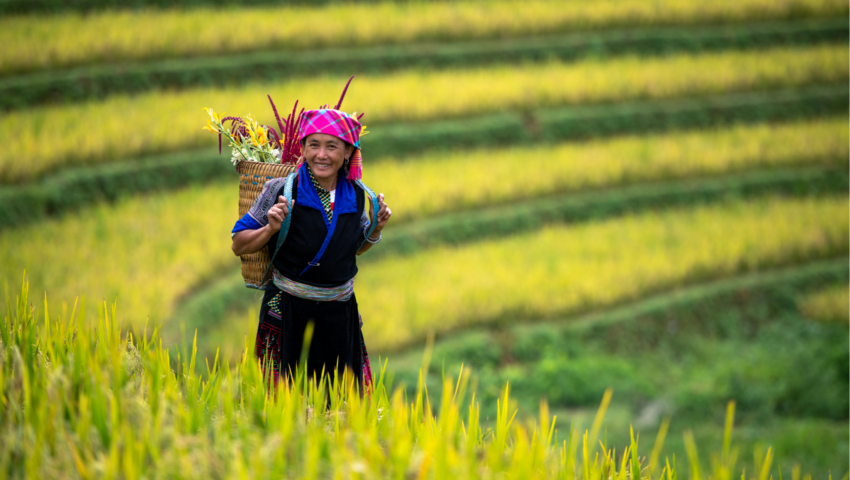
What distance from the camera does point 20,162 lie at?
17.9ft

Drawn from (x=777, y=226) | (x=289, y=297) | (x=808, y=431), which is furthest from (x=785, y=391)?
(x=289, y=297)

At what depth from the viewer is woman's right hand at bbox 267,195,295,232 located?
199cm

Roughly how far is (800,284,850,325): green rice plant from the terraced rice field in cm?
4

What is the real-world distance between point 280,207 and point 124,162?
4850 mm

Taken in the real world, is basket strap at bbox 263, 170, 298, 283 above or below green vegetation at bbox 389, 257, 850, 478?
above

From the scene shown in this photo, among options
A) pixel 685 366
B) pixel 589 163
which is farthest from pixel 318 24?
pixel 685 366

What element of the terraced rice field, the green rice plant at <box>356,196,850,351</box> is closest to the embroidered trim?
the terraced rice field

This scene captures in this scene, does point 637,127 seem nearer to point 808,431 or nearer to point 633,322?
point 633,322

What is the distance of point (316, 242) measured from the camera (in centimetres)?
210

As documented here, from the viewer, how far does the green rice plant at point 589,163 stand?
695 cm

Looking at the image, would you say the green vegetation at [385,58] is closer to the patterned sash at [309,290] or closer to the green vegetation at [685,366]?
the green vegetation at [685,366]

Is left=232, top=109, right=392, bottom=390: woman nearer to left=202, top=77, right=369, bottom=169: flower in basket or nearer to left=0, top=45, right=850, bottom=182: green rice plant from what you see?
left=202, top=77, right=369, bottom=169: flower in basket

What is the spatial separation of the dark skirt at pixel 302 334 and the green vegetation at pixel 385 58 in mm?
5453

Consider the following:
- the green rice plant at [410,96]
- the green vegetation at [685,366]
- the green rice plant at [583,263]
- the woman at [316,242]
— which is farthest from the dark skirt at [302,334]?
the green rice plant at [410,96]
